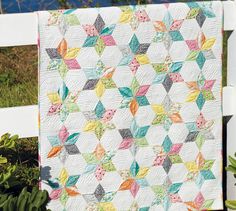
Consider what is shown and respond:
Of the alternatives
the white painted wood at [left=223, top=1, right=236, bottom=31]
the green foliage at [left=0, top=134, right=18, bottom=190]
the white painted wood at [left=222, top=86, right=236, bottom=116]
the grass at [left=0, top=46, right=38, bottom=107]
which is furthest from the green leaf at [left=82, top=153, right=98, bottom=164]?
the grass at [left=0, top=46, right=38, bottom=107]

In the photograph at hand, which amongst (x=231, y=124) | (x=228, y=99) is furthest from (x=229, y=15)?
(x=231, y=124)

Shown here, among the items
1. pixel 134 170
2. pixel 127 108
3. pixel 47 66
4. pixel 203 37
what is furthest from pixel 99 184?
pixel 203 37

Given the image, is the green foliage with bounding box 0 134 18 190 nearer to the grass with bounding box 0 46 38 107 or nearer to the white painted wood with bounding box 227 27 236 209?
the white painted wood with bounding box 227 27 236 209

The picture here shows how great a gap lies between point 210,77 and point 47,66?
79cm

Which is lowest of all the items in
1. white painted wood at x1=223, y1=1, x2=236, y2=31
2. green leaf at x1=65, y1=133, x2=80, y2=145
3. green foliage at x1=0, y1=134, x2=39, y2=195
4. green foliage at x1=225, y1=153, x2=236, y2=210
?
green foliage at x1=0, y1=134, x2=39, y2=195

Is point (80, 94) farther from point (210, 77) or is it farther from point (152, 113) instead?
point (210, 77)

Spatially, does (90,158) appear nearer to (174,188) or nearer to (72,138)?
(72,138)

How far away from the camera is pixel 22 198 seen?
244 centimetres

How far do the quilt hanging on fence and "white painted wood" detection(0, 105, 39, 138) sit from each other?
7 cm

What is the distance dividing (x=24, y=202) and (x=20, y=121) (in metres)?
0.57

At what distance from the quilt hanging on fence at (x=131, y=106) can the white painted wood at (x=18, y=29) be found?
0.15 feet

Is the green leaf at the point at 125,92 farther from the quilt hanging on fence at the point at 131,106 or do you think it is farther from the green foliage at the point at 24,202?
the green foliage at the point at 24,202

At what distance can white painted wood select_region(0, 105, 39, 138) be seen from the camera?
9.48 feet

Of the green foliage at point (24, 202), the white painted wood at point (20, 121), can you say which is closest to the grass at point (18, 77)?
the white painted wood at point (20, 121)
